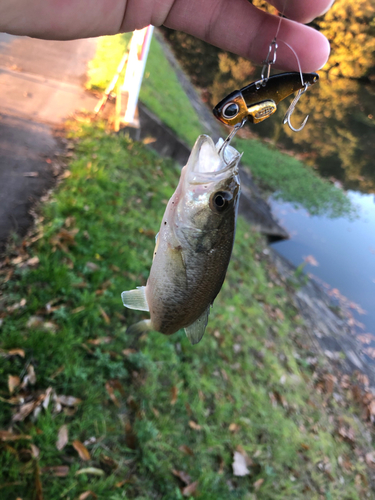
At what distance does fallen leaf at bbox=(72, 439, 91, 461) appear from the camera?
8.86 feet

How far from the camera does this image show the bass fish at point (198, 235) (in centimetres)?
157

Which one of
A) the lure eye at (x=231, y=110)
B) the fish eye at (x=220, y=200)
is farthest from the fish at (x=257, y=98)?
the fish eye at (x=220, y=200)

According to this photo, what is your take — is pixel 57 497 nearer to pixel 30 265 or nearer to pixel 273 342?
pixel 30 265

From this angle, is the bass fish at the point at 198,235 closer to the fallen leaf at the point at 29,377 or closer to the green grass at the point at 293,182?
the fallen leaf at the point at 29,377

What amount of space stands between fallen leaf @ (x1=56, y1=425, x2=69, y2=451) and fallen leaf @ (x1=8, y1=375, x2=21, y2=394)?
1.69 feet

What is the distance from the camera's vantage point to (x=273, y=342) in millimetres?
5836

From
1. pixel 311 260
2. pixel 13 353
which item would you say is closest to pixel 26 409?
pixel 13 353

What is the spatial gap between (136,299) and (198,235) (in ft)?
1.75

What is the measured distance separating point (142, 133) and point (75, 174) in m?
2.80

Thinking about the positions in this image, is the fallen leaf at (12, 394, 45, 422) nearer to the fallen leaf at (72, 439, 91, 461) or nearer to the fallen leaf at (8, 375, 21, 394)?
the fallen leaf at (8, 375, 21, 394)

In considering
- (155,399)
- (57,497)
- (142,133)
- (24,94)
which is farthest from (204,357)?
(24,94)

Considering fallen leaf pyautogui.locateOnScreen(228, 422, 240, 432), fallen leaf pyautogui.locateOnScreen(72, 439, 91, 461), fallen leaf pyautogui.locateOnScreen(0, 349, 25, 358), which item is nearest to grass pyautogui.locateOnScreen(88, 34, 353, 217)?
fallen leaf pyautogui.locateOnScreen(0, 349, 25, 358)

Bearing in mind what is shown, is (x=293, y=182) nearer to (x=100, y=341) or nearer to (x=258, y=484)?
(x=258, y=484)

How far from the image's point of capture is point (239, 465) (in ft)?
11.7
